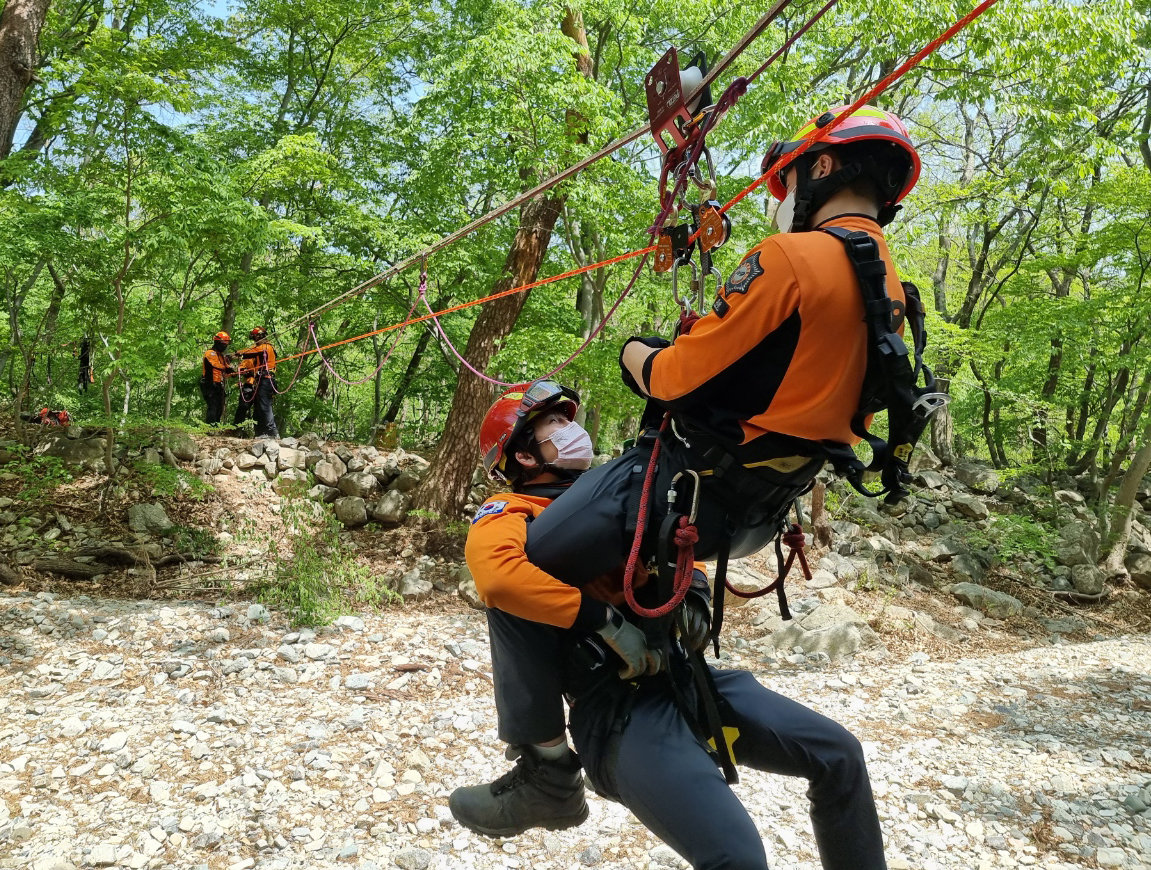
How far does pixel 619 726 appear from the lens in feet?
5.96

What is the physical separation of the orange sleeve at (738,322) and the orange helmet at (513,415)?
1.82ft

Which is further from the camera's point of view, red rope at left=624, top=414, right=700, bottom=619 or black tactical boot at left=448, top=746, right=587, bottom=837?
black tactical boot at left=448, top=746, right=587, bottom=837

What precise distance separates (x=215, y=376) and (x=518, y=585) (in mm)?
9809

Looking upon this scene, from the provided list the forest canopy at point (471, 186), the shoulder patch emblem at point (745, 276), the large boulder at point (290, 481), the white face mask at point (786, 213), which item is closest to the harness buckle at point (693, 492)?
the shoulder patch emblem at point (745, 276)

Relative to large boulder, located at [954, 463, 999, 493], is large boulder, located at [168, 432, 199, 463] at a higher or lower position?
lower

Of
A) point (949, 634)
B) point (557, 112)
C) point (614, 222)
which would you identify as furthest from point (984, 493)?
point (557, 112)

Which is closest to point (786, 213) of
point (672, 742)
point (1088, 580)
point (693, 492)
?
point (693, 492)

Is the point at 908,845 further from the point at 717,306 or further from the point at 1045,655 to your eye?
the point at 1045,655

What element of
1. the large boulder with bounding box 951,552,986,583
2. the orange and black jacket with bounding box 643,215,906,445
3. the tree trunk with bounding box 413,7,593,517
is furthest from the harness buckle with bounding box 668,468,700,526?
the large boulder with bounding box 951,552,986,583

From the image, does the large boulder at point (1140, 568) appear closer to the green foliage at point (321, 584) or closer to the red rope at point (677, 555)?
the green foliage at point (321, 584)

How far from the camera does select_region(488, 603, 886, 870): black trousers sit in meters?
1.66

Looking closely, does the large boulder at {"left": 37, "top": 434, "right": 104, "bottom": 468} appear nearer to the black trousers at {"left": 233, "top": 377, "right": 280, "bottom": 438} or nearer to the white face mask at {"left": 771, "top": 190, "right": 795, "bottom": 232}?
the black trousers at {"left": 233, "top": 377, "right": 280, "bottom": 438}

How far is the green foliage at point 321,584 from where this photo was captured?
580 centimetres

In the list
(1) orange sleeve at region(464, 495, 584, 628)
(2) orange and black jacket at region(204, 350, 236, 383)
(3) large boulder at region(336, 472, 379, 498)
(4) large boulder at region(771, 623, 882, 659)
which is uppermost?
(2) orange and black jacket at region(204, 350, 236, 383)
